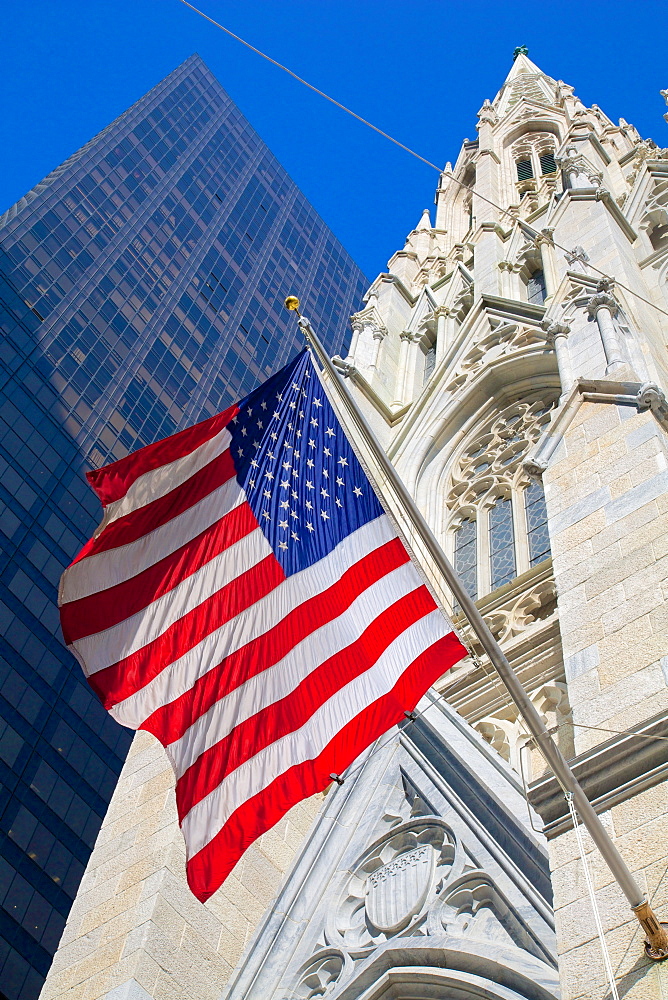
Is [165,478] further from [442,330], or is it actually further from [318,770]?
[442,330]

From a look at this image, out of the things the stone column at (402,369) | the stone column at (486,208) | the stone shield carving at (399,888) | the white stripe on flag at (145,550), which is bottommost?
the stone shield carving at (399,888)

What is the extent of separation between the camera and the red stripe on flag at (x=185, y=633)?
929 cm

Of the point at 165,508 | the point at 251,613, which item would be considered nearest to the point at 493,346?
the point at 165,508

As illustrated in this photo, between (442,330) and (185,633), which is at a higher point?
(442,330)

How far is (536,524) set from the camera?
15.9 metres

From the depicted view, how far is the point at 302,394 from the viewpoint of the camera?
10289 millimetres

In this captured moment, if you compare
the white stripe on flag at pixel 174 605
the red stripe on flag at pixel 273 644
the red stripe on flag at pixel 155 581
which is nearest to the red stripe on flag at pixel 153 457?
the red stripe on flag at pixel 155 581

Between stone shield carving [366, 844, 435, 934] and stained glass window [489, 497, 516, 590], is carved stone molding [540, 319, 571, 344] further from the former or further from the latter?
stone shield carving [366, 844, 435, 934]

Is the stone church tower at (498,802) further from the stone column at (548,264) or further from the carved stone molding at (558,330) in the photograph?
the stone column at (548,264)

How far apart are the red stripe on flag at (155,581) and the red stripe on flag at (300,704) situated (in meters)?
1.53

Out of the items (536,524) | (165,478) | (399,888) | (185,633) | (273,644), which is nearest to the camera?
(273,644)

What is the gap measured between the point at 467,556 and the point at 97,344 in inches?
1790

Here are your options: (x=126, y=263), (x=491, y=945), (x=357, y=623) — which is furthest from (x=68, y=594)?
(x=126, y=263)

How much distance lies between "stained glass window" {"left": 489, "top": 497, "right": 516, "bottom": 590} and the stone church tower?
1.4 inches
